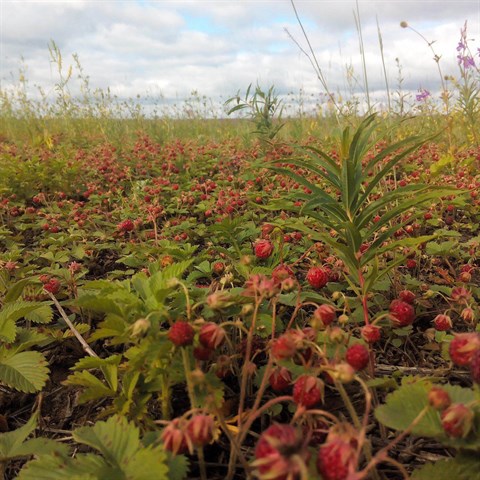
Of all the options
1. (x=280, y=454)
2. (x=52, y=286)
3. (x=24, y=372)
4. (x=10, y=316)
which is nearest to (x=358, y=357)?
(x=280, y=454)

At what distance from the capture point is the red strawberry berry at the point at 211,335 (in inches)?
42.9

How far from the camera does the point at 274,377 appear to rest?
1.25 metres

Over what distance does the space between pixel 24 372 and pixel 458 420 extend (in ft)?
4.30

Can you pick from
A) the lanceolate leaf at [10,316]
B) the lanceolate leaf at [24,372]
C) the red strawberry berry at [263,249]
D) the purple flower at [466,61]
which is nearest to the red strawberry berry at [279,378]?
the red strawberry berry at [263,249]

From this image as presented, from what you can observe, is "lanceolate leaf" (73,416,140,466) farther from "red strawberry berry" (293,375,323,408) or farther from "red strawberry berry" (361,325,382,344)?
"red strawberry berry" (361,325,382,344)

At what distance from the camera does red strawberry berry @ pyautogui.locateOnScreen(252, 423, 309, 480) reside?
0.73 m

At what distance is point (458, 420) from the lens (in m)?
0.88

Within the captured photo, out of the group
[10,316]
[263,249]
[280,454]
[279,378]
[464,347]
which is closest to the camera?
[280,454]

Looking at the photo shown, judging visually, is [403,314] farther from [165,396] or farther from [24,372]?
[24,372]

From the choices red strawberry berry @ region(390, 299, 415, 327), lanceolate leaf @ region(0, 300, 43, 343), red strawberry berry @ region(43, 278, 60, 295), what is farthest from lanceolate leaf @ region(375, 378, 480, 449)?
red strawberry berry @ region(43, 278, 60, 295)

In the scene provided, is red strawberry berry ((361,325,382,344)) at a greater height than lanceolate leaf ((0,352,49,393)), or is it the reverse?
red strawberry berry ((361,325,382,344))

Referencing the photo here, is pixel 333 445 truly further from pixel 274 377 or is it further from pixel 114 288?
pixel 114 288

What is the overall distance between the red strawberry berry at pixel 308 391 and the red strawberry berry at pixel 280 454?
0.75 feet

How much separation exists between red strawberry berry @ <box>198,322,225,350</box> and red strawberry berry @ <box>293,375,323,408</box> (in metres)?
0.21
